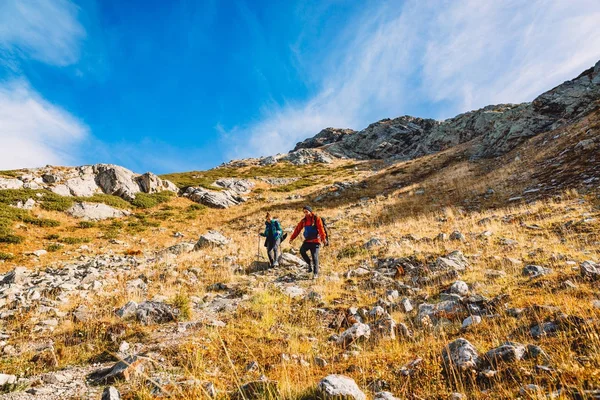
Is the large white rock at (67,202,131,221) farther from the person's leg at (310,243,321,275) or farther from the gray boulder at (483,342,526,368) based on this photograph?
the gray boulder at (483,342,526,368)

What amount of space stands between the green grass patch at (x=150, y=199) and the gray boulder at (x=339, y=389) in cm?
3106

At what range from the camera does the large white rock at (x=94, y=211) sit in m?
23.8

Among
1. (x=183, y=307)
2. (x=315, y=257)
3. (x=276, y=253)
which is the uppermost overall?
(x=276, y=253)

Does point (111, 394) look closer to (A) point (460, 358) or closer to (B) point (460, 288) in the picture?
(A) point (460, 358)

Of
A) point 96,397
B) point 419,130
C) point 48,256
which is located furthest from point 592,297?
point 419,130

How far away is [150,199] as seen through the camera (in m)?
30.7

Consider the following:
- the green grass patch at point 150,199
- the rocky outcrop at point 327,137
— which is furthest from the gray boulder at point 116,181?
the rocky outcrop at point 327,137

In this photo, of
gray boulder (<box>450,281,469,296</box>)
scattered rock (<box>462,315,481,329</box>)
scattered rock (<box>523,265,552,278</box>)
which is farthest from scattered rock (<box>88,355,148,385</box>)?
scattered rock (<box>523,265,552,278</box>)

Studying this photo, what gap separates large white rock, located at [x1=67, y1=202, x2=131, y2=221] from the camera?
23.8 m

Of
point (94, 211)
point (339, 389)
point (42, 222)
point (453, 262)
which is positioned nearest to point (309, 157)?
point (94, 211)

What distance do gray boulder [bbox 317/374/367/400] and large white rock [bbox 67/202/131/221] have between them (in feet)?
90.0

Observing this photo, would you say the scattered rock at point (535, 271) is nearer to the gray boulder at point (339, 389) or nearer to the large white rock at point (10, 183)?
the gray boulder at point (339, 389)

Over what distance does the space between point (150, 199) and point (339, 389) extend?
32375mm

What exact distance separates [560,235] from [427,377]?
9.66 m
